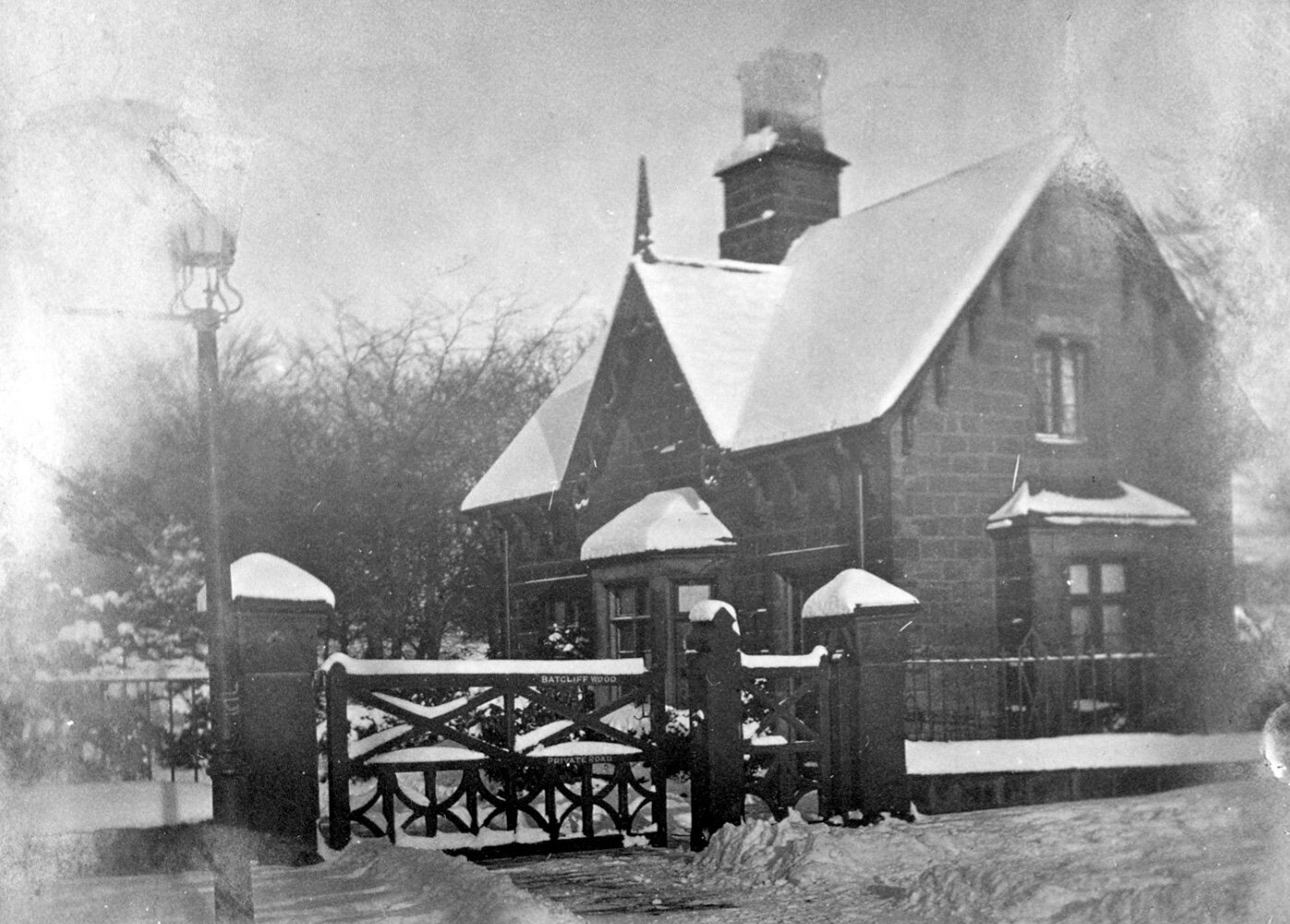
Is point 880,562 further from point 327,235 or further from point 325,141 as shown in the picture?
point 327,235

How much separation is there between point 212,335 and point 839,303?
12220mm

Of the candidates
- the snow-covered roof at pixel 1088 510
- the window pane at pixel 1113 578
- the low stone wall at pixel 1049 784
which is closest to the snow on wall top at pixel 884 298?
the snow-covered roof at pixel 1088 510

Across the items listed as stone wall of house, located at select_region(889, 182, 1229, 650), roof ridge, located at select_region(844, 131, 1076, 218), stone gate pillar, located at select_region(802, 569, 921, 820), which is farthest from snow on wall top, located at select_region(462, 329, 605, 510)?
stone gate pillar, located at select_region(802, 569, 921, 820)

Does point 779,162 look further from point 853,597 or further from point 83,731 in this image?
Answer: point 83,731

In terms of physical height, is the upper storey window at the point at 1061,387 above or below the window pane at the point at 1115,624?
above

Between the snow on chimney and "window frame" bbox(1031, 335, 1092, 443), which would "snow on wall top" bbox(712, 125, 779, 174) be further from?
"window frame" bbox(1031, 335, 1092, 443)

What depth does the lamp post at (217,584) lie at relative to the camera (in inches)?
310

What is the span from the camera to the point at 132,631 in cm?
1972

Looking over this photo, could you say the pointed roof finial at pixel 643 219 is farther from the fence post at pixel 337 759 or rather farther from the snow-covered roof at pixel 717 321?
the fence post at pixel 337 759

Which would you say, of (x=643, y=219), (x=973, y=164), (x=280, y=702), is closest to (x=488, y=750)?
(x=280, y=702)

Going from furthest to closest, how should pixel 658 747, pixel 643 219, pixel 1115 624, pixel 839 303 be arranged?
1. pixel 643 219
2. pixel 839 303
3. pixel 1115 624
4. pixel 658 747

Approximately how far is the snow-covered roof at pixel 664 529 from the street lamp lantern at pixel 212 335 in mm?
10683

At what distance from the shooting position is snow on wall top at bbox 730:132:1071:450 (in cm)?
1709

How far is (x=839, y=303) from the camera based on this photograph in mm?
19625
